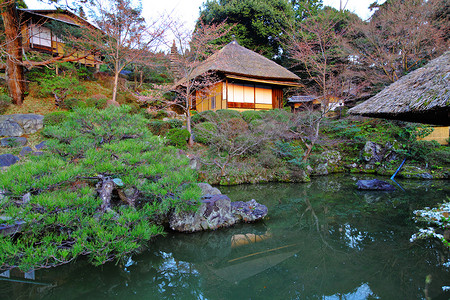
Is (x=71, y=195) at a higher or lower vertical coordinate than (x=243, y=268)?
higher

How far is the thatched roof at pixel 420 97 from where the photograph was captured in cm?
288

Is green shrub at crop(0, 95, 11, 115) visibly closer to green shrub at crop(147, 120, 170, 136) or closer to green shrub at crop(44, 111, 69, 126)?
green shrub at crop(44, 111, 69, 126)

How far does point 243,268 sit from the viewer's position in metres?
3.14

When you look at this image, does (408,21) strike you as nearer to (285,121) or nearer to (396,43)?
(396,43)

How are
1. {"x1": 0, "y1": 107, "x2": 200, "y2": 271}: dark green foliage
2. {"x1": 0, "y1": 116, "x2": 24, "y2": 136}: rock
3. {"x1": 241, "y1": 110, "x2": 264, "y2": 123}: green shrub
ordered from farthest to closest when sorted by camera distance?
{"x1": 241, "y1": 110, "x2": 264, "y2": 123}: green shrub, {"x1": 0, "y1": 116, "x2": 24, "y2": 136}: rock, {"x1": 0, "y1": 107, "x2": 200, "y2": 271}: dark green foliage

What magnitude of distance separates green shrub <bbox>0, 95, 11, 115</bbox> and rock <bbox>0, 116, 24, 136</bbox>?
34.3 inches

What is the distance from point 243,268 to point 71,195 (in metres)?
2.39

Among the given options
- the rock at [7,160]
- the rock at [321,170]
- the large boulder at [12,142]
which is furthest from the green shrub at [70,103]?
the rock at [321,170]

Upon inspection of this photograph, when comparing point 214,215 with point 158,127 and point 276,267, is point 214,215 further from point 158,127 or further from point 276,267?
point 158,127

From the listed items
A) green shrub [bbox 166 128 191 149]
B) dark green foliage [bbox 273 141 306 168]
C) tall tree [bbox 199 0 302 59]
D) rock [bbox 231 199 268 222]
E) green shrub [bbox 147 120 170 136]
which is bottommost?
rock [bbox 231 199 268 222]

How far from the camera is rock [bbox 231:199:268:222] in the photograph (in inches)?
185

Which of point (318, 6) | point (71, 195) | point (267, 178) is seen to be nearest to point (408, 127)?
point (267, 178)

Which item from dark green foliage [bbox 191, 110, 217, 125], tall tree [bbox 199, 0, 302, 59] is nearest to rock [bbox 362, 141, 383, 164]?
dark green foliage [bbox 191, 110, 217, 125]

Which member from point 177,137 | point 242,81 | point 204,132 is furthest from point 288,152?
point 242,81
